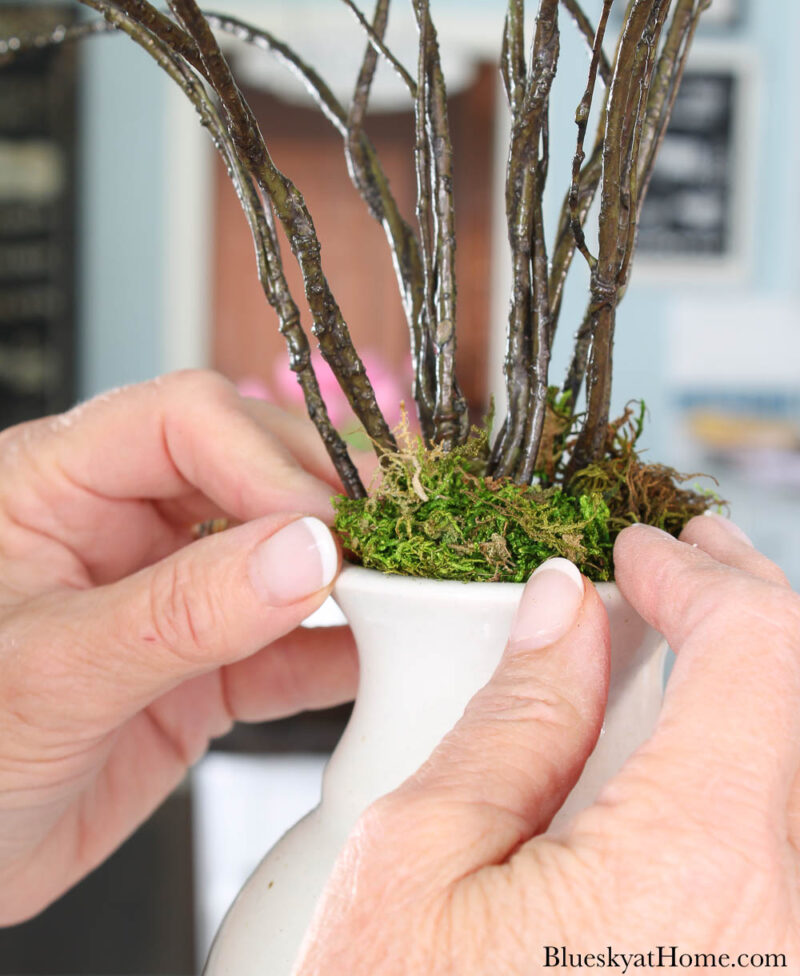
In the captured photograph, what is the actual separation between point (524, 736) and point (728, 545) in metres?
0.14

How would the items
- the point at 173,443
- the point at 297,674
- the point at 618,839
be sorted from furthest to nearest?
the point at 297,674, the point at 173,443, the point at 618,839

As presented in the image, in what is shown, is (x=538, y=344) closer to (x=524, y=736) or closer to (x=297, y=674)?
(x=524, y=736)

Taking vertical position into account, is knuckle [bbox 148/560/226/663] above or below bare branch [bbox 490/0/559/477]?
below

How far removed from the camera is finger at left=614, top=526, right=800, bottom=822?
297 mm

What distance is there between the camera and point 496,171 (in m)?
3.78

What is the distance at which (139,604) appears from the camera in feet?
1.57

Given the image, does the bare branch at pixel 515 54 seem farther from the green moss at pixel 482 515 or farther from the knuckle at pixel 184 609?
the knuckle at pixel 184 609

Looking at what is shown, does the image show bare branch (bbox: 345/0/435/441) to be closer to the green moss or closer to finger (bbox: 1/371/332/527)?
the green moss

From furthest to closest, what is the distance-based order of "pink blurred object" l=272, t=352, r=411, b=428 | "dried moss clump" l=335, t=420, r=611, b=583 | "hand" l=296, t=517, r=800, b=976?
"pink blurred object" l=272, t=352, r=411, b=428 → "dried moss clump" l=335, t=420, r=611, b=583 → "hand" l=296, t=517, r=800, b=976

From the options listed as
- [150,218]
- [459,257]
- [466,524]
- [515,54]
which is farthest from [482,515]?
[150,218]

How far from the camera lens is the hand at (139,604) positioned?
464 millimetres

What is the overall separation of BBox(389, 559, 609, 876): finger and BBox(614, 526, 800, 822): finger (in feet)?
0.14

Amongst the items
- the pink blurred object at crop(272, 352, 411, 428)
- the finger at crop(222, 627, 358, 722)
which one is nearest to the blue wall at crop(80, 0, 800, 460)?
the pink blurred object at crop(272, 352, 411, 428)

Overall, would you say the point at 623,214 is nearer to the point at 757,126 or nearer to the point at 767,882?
the point at 767,882
